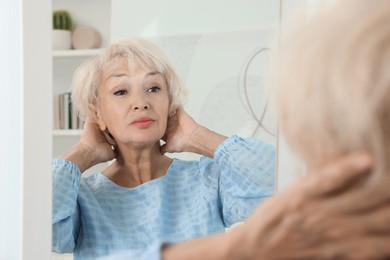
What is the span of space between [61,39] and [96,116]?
23cm

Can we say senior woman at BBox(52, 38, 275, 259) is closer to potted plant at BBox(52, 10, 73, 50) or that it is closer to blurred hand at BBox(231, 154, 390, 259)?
potted plant at BBox(52, 10, 73, 50)

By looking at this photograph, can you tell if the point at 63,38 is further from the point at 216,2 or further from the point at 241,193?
the point at 241,193

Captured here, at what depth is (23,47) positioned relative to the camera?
1.56 m

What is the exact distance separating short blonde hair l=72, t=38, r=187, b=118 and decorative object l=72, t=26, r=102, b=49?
4 cm

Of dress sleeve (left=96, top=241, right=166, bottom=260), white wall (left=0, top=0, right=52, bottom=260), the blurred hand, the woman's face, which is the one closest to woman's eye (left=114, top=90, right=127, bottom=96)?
the woman's face

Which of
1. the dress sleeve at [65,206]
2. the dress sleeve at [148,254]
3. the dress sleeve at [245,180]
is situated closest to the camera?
the dress sleeve at [148,254]

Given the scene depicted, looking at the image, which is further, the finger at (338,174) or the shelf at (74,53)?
the shelf at (74,53)

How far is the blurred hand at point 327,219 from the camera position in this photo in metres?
0.54

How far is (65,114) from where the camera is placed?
153 centimetres

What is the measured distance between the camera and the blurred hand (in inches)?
21.3

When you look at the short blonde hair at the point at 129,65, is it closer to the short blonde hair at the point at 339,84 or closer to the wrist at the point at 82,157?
the wrist at the point at 82,157

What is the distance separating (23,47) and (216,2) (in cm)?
47

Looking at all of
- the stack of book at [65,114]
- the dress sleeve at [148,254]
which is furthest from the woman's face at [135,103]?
the dress sleeve at [148,254]

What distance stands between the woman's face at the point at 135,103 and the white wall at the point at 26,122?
0.21 metres
